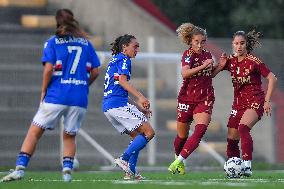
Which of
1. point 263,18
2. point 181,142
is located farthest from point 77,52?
point 263,18

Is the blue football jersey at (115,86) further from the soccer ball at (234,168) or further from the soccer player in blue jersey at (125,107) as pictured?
the soccer ball at (234,168)

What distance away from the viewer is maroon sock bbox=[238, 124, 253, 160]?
15578mm

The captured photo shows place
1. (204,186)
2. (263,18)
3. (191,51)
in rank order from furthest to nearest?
1. (263,18)
2. (191,51)
3. (204,186)

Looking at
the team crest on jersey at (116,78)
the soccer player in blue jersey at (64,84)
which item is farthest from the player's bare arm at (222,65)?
the soccer player in blue jersey at (64,84)

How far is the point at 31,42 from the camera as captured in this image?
22578 millimetres

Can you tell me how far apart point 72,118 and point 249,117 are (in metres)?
3.08

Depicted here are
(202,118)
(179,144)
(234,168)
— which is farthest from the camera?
(179,144)

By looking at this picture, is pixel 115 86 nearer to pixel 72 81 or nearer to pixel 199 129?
pixel 199 129

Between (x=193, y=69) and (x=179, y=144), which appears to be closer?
(x=193, y=69)

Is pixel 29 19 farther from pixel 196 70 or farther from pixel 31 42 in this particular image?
pixel 196 70

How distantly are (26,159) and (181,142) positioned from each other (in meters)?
3.46

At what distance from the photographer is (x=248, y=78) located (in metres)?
15.7

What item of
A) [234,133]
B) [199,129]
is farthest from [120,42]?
[234,133]

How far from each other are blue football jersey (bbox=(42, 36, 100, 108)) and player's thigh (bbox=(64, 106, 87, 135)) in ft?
0.18
